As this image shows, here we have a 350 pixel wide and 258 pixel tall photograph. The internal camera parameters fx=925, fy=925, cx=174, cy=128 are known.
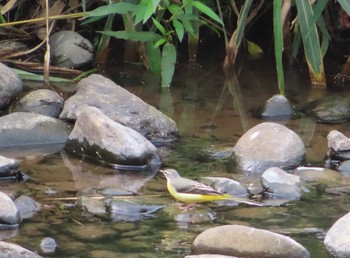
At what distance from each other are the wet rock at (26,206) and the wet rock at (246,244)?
39.5 inches

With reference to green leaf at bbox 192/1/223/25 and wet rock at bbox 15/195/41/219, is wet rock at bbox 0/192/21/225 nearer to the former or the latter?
wet rock at bbox 15/195/41/219

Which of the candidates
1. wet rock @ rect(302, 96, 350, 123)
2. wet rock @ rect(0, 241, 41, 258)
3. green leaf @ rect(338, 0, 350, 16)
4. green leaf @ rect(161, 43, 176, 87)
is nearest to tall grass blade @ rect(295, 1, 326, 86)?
green leaf @ rect(338, 0, 350, 16)

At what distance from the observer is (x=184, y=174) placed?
5711mm

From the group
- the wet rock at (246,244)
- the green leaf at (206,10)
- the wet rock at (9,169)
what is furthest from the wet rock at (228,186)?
the green leaf at (206,10)

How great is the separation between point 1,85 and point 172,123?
4.21ft

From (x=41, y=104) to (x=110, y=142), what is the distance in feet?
3.21

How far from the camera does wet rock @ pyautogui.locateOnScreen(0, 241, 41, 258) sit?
13.1 ft

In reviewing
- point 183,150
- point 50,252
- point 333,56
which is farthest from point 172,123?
point 333,56

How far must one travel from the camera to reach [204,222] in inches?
190

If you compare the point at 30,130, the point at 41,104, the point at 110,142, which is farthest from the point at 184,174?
the point at 41,104

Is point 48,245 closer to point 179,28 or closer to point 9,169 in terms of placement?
point 9,169

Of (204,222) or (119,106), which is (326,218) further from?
(119,106)

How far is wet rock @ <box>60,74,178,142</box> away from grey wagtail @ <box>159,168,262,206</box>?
4.41 ft

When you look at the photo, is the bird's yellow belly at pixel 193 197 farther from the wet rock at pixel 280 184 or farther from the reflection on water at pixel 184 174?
the wet rock at pixel 280 184
